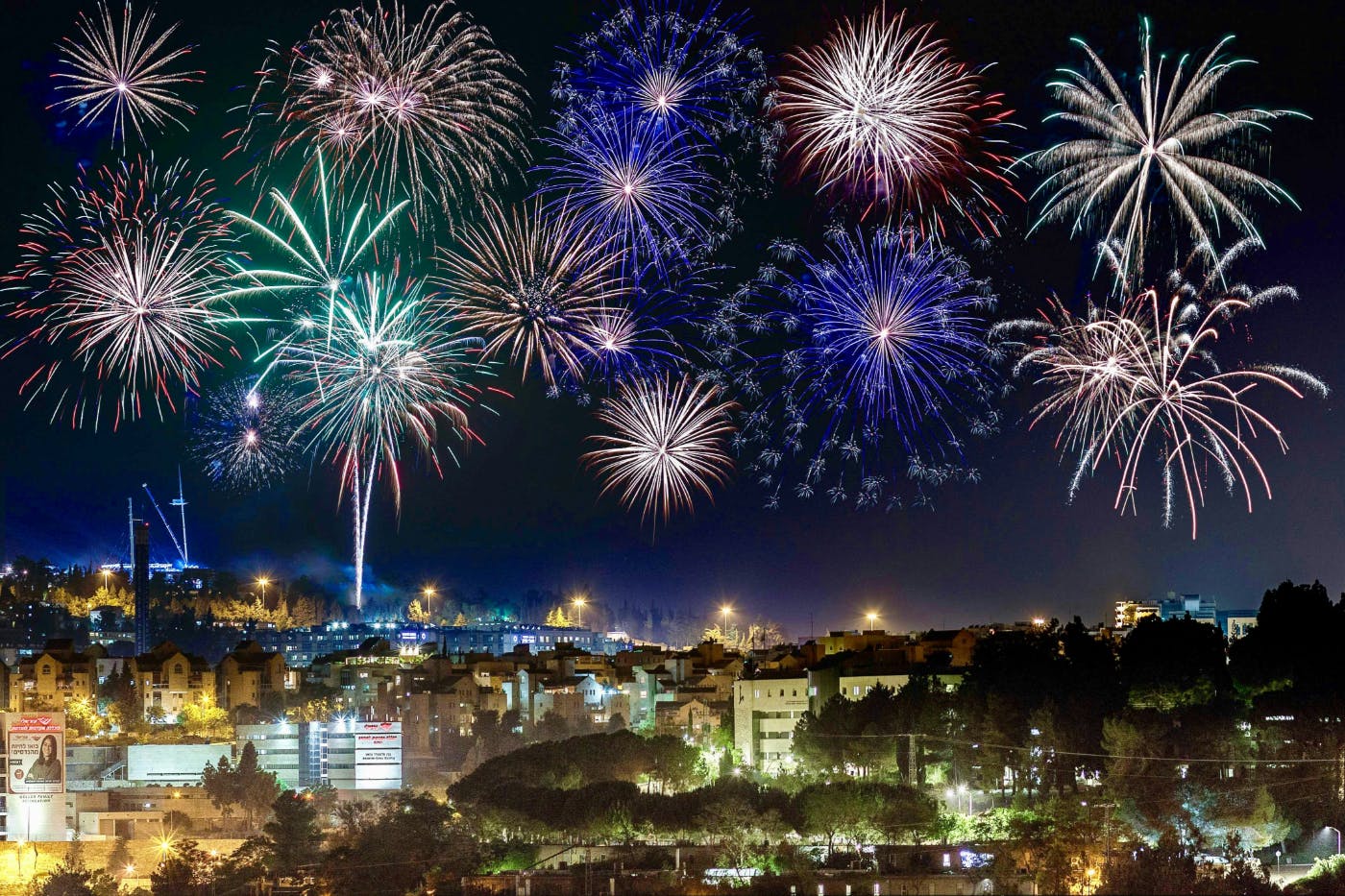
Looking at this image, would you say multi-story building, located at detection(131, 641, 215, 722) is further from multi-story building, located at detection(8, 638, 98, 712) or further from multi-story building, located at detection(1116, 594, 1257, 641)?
multi-story building, located at detection(1116, 594, 1257, 641)

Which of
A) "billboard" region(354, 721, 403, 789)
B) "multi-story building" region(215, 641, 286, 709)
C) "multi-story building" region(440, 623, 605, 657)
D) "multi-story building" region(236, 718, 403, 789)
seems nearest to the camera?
"billboard" region(354, 721, 403, 789)

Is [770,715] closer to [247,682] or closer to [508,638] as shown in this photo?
[247,682]

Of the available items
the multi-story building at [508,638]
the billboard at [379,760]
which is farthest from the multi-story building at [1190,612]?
the multi-story building at [508,638]

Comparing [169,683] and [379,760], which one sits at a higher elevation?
[169,683]

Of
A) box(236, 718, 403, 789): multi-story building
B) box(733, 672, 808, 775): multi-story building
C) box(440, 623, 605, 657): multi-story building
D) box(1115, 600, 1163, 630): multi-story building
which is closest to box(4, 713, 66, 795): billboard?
box(236, 718, 403, 789): multi-story building

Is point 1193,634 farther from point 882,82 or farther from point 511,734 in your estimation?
point 511,734

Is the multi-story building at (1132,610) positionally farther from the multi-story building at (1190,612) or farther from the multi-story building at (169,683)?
the multi-story building at (169,683)

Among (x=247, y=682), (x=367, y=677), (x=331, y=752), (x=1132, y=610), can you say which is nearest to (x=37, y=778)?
(x=331, y=752)

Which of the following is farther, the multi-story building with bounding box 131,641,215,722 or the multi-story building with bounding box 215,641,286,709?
the multi-story building with bounding box 215,641,286,709
